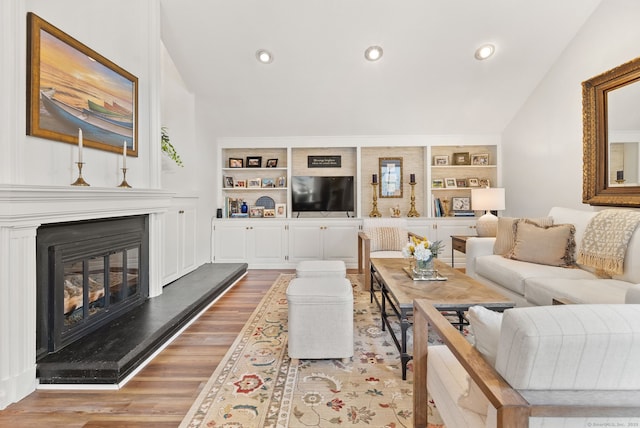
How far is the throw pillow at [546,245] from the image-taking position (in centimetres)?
297

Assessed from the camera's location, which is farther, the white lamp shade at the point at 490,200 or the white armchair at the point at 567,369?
A: the white lamp shade at the point at 490,200

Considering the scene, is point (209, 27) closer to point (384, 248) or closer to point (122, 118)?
point (122, 118)

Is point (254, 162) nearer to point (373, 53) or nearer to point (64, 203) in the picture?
point (373, 53)

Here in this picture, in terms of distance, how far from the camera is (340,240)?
5.13 metres

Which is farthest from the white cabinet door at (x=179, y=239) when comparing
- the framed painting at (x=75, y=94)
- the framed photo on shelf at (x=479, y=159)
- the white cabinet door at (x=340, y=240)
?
the framed photo on shelf at (x=479, y=159)

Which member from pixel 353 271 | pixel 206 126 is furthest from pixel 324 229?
pixel 206 126

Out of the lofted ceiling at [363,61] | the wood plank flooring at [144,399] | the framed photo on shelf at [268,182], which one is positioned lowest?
the wood plank flooring at [144,399]

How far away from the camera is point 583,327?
0.78 metres

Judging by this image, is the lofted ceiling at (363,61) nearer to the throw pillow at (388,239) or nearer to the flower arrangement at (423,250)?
the throw pillow at (388,239)

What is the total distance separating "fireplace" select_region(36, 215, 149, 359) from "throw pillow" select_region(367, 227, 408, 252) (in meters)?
2.57

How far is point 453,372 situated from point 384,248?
297cm

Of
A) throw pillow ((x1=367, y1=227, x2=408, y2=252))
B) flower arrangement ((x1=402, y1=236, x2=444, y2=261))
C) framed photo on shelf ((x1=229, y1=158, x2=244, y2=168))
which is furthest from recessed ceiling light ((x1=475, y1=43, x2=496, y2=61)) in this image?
framed photo on shelf ((x1=229, y1=158, x2=244, y2=168))

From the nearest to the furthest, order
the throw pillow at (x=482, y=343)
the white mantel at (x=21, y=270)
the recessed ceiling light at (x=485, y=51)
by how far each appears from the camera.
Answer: the throw pillow at (x=482, y=343)
the white mantel at (x=21, y=270)
the recessed ceiling light at (x=485, y=51)

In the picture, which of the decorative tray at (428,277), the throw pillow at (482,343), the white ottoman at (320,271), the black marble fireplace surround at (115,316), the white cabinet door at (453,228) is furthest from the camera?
the white cabinet door at (453,228)
